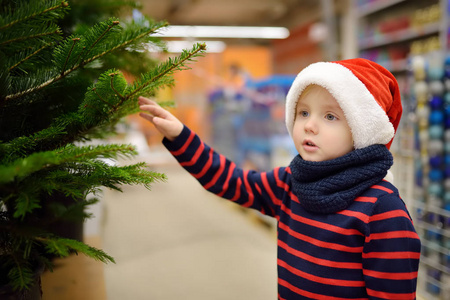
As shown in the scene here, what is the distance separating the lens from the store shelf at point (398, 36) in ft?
12.5

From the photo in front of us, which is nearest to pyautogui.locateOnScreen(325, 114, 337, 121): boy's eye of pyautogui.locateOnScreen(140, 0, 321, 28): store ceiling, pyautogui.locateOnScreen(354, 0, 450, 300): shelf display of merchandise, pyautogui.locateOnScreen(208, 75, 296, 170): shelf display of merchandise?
pyautogui.locateOnScreen(354, 0, 450, 300): shelf display of merchandise

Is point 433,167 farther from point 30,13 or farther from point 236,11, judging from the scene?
point 236,11

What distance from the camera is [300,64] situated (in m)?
7.72

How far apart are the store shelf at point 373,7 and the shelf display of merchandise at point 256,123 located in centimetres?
188

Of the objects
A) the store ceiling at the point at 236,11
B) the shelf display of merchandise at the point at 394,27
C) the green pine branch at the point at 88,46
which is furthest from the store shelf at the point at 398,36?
the green pine branch at the point at 88,46

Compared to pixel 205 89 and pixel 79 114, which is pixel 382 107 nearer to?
pixel 79 114

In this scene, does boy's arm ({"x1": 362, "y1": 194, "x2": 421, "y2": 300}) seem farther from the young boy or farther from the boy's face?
the boy's face

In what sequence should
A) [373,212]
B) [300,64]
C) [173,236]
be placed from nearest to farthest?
[373,212]
[173,236]
[300,64]

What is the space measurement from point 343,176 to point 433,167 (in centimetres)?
139

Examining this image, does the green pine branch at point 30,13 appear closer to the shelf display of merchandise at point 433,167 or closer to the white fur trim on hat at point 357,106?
the white fur trim on hat at point 357,106

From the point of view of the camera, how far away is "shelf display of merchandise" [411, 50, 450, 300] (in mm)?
1834

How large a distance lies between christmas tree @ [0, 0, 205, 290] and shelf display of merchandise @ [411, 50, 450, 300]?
1.65 metres

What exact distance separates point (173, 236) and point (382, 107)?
6.96 feet

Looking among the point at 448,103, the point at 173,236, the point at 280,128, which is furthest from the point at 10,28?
the point at 280,128
